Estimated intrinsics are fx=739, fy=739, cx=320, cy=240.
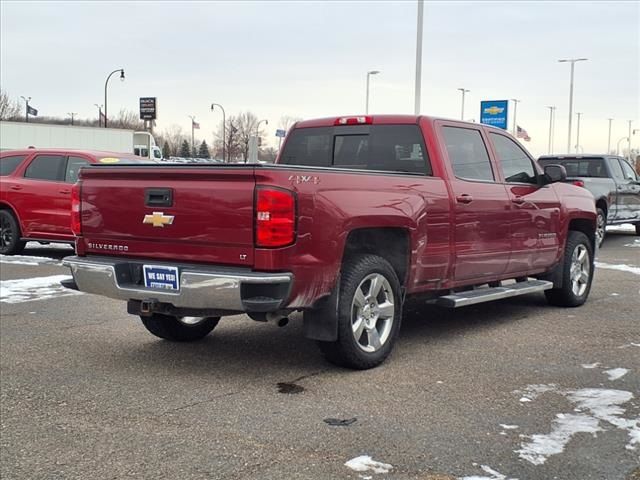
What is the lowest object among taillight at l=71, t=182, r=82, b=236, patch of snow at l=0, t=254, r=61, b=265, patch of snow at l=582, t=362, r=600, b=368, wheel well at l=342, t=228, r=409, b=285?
patch of snow at l=0, t=254, r=61, b=265

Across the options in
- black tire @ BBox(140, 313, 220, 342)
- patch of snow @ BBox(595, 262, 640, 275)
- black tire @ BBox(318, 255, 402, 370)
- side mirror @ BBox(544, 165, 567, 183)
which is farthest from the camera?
patch of snow @ BBox(595, 262, 640, 275)

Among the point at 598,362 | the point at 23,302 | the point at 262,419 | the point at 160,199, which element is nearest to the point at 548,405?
the point at 598,362

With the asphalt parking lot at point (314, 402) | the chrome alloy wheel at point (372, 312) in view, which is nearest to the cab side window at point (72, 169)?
the asphalt parking lot at point (314, 402)

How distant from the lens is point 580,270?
Result: 8055 mm

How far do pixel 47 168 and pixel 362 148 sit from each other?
7.26 metres

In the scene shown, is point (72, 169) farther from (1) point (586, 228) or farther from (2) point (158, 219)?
(1) point (586, 228)

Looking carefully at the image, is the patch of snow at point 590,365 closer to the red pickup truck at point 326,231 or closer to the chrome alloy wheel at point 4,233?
the red pickup truck at point 326,231

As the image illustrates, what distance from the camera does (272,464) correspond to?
3578 millimetres

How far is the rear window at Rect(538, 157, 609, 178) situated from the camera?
49.7 feet

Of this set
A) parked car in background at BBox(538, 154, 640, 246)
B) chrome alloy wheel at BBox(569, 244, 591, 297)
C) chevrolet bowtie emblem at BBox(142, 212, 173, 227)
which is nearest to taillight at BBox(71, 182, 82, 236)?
chevrolet bowtie emblem at BBox(142, 212, 173, 227)

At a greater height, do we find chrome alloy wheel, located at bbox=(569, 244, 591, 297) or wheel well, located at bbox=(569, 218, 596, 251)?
wheel well, located at bbox=(569, 218, 596, 251)

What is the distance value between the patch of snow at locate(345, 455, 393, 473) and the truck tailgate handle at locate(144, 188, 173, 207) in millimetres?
2166

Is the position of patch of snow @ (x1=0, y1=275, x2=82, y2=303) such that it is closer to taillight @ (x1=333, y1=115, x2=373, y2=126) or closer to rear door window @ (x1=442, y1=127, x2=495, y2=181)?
taillight @ (x1=333, y1=115, x2=373, y2=126)

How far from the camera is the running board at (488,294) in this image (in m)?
5.93
